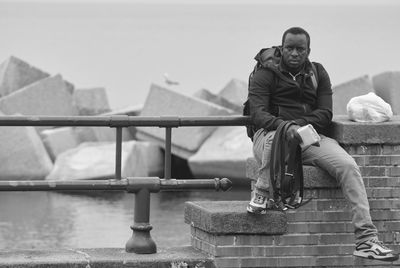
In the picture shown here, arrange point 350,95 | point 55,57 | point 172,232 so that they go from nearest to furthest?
point 172,232
point 350,95
point 55,57

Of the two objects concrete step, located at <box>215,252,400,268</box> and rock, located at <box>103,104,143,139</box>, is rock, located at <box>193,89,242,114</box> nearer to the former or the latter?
rock, located at <box>103,104,143,139</box>

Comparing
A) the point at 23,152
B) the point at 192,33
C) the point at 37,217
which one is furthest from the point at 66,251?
the point at 192,33

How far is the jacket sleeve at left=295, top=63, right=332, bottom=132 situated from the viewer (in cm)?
952

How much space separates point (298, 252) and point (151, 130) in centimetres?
1381

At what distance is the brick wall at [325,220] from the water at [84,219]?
20.9ft

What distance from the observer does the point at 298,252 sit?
9500 mm

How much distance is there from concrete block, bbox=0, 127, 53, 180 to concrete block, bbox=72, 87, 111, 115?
17.7ft

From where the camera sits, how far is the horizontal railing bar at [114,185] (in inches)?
371

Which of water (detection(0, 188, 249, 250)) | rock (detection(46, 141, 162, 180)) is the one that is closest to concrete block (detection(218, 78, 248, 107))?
rock (detection(46, 141, 162, 180))

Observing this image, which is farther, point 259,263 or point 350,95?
point 350,95

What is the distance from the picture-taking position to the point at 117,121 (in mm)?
9547

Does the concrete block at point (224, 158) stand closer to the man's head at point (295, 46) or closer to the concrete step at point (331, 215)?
the concrete step at point (331, 215)

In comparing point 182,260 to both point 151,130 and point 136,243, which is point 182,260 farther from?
point 151,130

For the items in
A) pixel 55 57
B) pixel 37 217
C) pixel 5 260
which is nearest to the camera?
pixel 5 260
